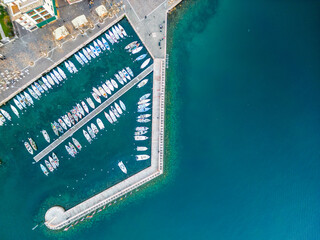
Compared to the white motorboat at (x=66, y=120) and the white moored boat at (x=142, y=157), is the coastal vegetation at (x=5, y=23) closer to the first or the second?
the white motorboat at (x=66, y=120)

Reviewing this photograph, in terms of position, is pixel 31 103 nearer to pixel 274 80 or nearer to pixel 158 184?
pixel 158 184

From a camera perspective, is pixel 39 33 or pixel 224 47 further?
pixel 224 47

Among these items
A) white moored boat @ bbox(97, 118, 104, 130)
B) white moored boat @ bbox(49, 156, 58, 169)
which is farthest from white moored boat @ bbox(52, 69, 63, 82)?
white moored boat @ bbox(49, 156, 58, 169)

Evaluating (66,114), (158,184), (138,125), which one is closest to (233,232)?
(158,184)

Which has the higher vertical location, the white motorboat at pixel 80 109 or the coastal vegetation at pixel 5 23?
the coastal vegetation at pixel 5 23

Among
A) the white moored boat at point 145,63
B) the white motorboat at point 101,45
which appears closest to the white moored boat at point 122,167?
the white moored boat at point 145,63

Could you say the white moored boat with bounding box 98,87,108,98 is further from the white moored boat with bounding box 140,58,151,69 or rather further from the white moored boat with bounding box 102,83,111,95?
the white moored boat with bounding box 140,58,151,69

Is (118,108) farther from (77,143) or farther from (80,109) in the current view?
(77,143)
